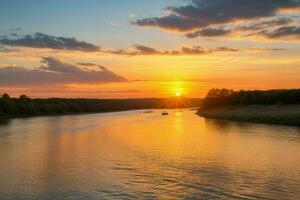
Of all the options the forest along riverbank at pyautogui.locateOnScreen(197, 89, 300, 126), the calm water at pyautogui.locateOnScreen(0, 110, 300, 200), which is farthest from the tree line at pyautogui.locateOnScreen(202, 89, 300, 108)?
the calm water at pyautogui.locateOnScreen(0, 110, 300, 200)

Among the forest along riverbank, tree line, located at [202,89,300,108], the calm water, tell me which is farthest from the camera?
tree line, located at [202,89,300,108]

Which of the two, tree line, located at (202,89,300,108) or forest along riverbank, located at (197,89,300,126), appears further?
tree line, located at (202,89,300,108)

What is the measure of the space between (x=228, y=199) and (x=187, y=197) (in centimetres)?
175

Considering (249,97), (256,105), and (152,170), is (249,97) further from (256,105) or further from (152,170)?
(152,170)

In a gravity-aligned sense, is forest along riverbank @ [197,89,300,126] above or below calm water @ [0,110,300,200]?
above

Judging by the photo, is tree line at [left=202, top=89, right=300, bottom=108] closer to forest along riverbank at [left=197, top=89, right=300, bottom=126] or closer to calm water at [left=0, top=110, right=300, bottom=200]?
forest along riverbank at [left=197, top=89, right=300, bottom=126]

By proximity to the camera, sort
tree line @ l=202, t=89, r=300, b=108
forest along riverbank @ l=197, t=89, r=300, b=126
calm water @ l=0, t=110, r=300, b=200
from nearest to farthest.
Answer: calm water @ l=0, t=110, r=300, b=200 < forest along riverbank @ l=197, t=89, r=300, b=126 < tree line @ l=202, t=89, r=300, b=108

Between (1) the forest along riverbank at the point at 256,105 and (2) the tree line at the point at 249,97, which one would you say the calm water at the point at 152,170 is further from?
(2) the tree line at the point at 249,97

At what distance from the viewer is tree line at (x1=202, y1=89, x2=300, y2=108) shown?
93.3m

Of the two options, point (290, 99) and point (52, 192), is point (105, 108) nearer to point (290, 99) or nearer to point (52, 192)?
point (290, 99)

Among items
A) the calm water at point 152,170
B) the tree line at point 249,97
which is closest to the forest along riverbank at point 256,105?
the tree line at point 249,97

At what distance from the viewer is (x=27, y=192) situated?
20.1 meters

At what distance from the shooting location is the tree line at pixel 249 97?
306ft

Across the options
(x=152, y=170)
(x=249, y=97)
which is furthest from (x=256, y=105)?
(x=152, y=170)
